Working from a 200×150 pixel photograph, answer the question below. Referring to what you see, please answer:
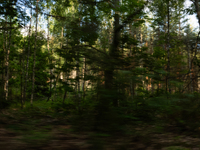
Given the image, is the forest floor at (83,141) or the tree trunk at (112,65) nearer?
the forest floor at (83,141)

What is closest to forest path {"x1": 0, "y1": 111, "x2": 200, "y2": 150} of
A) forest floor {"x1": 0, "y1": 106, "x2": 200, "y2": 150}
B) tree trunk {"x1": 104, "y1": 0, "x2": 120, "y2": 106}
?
forest floor {"x1": 0, "y1": 106, "x2": 200, "y2": 150}

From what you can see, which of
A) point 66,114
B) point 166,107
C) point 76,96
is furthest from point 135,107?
point 66,114

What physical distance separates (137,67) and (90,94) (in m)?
1.30

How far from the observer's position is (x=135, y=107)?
14.2 feet

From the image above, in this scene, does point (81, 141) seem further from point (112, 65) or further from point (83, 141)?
point (112, 65)

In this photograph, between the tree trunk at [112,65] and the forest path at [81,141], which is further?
the tree trunk at [112,65]

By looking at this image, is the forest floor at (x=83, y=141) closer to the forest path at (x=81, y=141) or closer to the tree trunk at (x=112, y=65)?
the forest path at (x=81, y=141)

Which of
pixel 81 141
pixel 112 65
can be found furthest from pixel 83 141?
pixel 112 65

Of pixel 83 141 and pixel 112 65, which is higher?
pixel 112 65

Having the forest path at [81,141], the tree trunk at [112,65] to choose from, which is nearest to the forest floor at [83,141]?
the forest path at [81,141]

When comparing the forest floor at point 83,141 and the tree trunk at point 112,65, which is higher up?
the tree trunk at point 112,65

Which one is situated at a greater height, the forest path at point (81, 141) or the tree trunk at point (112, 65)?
the tree trunk at point (112, 65)

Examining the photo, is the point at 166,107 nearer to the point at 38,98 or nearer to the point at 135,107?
the point at 135,107

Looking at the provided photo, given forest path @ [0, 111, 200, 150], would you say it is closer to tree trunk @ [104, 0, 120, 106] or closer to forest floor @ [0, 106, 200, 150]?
forest floor @ [0, 106, 200, 150]
